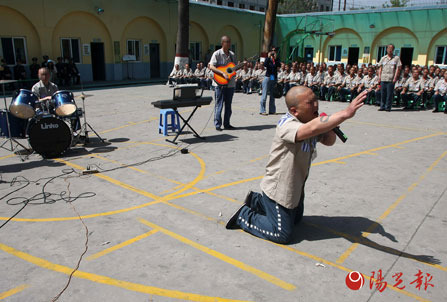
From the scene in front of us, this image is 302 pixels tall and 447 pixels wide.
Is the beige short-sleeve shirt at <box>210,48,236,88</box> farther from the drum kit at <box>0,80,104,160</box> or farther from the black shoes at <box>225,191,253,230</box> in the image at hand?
the black shoes at <box>225,191,253,230</box>

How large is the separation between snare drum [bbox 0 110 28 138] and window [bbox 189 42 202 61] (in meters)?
24.5

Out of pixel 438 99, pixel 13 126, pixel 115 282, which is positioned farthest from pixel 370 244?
pixel 438 99

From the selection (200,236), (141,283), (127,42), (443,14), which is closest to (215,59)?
(200,236)

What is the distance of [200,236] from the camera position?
168 inches

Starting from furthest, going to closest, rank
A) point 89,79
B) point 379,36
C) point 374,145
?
1. point 379,36
2. point 89,79
3. point 374,145

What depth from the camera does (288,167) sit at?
3.90 m

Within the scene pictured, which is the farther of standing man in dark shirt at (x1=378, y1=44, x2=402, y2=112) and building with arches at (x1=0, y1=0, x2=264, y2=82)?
building with arches at (x1=0, y1=0, x2=264, y2=82)

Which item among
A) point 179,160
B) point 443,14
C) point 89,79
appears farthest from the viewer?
point 443,14

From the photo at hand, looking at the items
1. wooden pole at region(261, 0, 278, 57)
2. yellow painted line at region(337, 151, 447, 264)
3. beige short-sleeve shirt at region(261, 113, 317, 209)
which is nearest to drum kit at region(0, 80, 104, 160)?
beige short-sleeve shirt at region(261, 113, 317, 209)

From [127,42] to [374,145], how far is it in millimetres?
22046

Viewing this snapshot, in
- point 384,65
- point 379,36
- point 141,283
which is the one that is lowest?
point 141,283

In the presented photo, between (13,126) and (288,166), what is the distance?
592cm

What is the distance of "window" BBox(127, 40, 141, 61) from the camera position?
26848 millimetres

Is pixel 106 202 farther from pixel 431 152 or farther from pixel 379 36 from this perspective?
pixel 379 36
